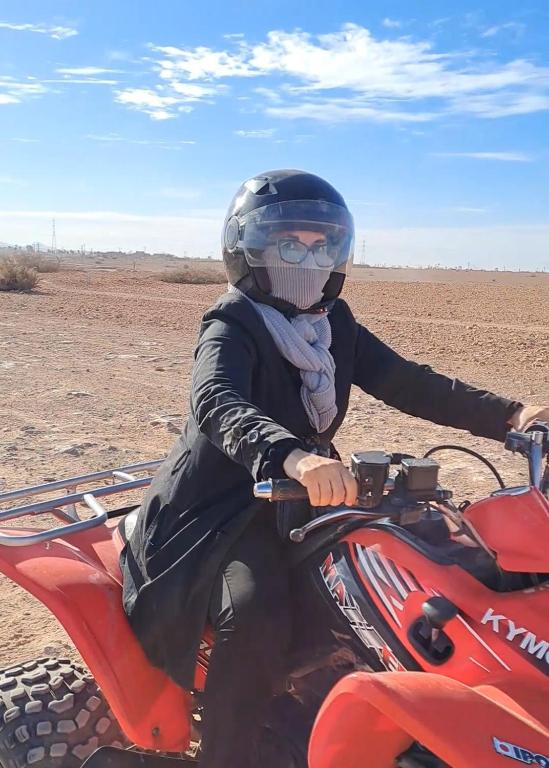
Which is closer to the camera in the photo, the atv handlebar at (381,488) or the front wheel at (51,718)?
the atv handlebar at (381,488)

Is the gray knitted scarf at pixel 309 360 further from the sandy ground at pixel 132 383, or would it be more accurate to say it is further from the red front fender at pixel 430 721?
the sandy ground at pixel 132 383

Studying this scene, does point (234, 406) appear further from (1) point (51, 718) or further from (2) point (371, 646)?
(1) point (51, 718)

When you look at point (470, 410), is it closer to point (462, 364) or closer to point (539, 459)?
point (539, 459)

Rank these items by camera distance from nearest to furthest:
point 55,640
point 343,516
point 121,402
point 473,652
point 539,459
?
point 473,652 < point 343,516 < point 539,459 < point 55,640 < point 121,402

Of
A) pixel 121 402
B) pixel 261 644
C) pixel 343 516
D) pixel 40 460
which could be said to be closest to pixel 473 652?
pixel 343 516

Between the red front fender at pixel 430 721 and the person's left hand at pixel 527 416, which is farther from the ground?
the person's left hand at pixel 527 416

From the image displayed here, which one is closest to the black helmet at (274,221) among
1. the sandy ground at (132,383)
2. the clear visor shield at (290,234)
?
the clear visor shield at (290,234)

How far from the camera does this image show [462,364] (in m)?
12.3

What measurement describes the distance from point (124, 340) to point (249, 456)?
39.2ft

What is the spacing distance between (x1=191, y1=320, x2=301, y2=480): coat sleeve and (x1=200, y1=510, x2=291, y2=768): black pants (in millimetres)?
402

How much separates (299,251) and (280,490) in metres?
1.15

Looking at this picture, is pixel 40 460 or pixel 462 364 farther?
pixel 462 364

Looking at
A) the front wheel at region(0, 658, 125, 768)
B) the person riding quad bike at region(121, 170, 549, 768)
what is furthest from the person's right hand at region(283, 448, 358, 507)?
the front wheel at region(0, 658, 125, 768)

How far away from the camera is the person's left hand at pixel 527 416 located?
2.90 meters
